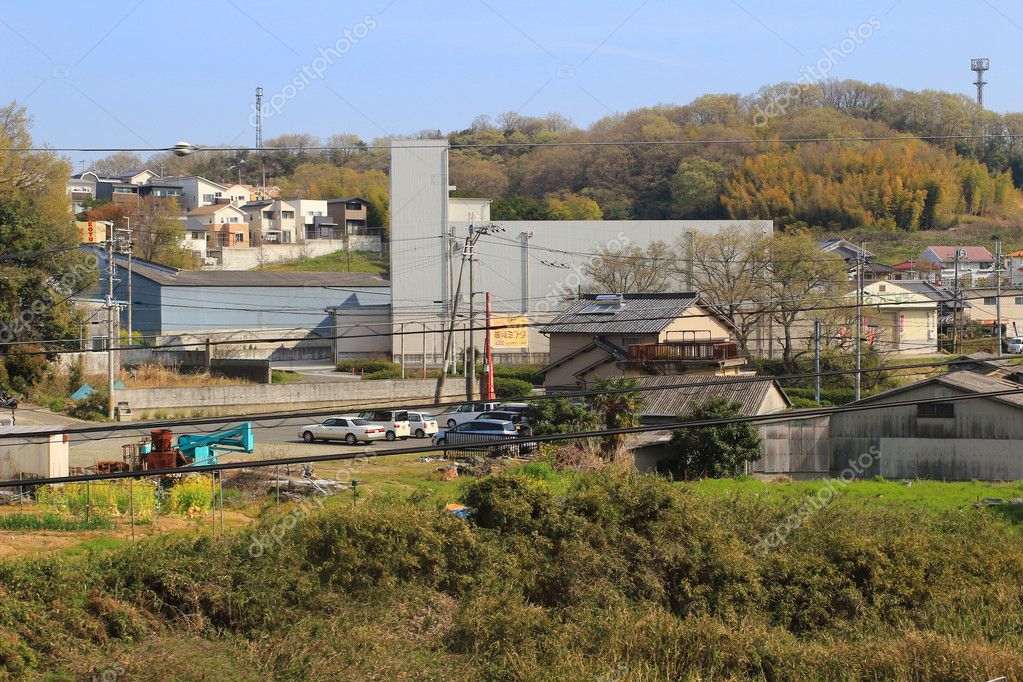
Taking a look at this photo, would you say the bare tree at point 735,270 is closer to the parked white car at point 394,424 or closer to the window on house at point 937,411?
the parked white car at point 394,424

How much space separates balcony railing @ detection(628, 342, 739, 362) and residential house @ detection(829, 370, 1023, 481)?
19.4 ft

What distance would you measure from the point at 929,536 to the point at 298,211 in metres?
50.8

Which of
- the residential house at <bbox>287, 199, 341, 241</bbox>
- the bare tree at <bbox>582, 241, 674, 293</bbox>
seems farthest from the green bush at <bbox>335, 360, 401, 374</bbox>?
the residential house at <bbox>287, 199, 341, 241</bbox>

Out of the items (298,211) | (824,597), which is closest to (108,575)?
(824,597)

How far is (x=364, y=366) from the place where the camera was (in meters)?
34.4

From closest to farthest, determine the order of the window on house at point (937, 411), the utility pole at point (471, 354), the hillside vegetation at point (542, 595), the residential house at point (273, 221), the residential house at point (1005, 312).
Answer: the hillside vegetation at point (542, 595) < the window on house at point (937, 411) < the utility pole at point (471, 354) < the residential house at point (1005, 312) < the residential house at point (273, 221)

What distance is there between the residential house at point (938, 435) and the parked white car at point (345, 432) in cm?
969

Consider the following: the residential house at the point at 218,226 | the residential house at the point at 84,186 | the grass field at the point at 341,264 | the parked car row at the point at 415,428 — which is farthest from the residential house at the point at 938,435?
the residential house at the point at 84,186

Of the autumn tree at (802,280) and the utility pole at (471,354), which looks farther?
the autumn tree at (802,280)

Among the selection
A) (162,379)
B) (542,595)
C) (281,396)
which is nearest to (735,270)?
(281,396)

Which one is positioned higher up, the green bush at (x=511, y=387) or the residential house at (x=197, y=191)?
the residential house at (x=197, y=191)

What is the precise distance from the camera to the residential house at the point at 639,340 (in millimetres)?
24438

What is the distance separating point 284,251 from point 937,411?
42.8 m

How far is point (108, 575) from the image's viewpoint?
9273mm
